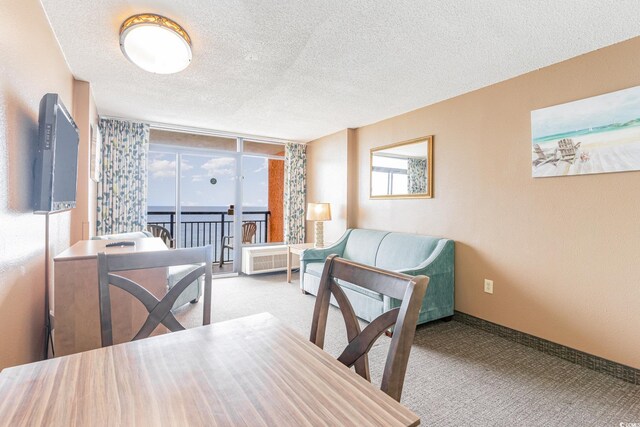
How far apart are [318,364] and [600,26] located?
2677 mm

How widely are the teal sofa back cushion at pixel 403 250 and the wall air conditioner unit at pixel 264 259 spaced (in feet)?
6.26

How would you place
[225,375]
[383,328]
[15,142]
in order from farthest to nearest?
[15,142], [383,328], [225,375]

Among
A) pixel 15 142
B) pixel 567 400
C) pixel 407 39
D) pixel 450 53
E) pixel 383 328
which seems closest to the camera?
pixel 383 328

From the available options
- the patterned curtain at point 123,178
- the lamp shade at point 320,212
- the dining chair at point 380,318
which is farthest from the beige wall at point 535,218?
Result: the patterned curtain at point 123,178

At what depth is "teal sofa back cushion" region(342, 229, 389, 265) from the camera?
3.90 metres

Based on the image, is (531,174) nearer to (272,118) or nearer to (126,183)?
(272,118)

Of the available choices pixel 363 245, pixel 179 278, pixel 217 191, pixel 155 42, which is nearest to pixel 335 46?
pixel 155 42

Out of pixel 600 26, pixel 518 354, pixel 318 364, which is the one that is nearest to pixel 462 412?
pixel 518 354

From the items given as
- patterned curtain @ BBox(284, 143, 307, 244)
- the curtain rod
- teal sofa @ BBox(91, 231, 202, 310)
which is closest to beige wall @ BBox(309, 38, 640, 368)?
patterned curtain @ BBox(284, 143, 307, 244)

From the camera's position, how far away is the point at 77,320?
1.83m

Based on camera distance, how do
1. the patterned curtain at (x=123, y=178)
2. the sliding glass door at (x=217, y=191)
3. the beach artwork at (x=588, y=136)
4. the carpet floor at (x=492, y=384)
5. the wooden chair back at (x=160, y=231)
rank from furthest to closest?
the sliding glass door at (x=217, y=191) < the wooden chair back at (x=160, y=231) < the patterned curtain at (x=123, y=178) < the beach artwork at (x=588, y=136) < the carpet floor at (x=492, y=384)

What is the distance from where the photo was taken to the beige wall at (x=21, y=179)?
1.36 metres

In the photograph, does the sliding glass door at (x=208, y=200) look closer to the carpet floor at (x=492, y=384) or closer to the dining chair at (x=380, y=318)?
the carpet floor at (x=492, y=384)

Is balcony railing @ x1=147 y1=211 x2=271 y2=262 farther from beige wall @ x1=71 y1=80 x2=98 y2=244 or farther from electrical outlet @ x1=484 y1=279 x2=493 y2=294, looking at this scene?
electrical outlet @ x1=484 y1=279 x2=493 y2=294
